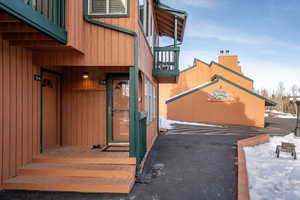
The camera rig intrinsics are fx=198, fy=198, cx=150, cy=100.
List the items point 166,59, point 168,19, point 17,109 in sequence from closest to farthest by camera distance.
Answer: point 17,109
point 166,59
point 168,19

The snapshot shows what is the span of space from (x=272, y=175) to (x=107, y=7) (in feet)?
18.6

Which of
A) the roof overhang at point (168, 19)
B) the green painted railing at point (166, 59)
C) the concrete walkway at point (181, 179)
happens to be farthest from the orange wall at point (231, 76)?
the concrete walkway at point (181, 179)

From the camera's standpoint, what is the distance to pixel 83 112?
5.95 metres

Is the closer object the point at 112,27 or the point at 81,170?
the point at 81,170

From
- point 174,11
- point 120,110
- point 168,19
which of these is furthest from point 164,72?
point 120,110

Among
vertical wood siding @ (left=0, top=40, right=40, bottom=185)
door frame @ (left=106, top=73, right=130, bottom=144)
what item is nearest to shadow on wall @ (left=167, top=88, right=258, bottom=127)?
door frame @ (left=106, top=73, right=130, bottom=144)

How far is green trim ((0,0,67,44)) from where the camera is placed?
2463 mm

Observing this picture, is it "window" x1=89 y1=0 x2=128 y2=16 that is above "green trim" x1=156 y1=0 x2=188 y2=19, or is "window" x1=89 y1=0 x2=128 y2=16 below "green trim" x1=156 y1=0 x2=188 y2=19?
below

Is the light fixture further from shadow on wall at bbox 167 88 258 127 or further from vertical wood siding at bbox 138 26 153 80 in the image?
shadow on wall at bbox 167 88 258 127

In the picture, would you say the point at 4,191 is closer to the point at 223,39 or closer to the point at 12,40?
the point at 12,40

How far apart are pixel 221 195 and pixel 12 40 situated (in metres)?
4.90

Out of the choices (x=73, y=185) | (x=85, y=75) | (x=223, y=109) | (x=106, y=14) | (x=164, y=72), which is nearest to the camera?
(x=73, y=185)

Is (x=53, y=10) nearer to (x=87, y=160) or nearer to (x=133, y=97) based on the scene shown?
(x=133, y=97)

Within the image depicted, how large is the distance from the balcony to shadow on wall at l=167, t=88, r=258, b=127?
9.27 m
